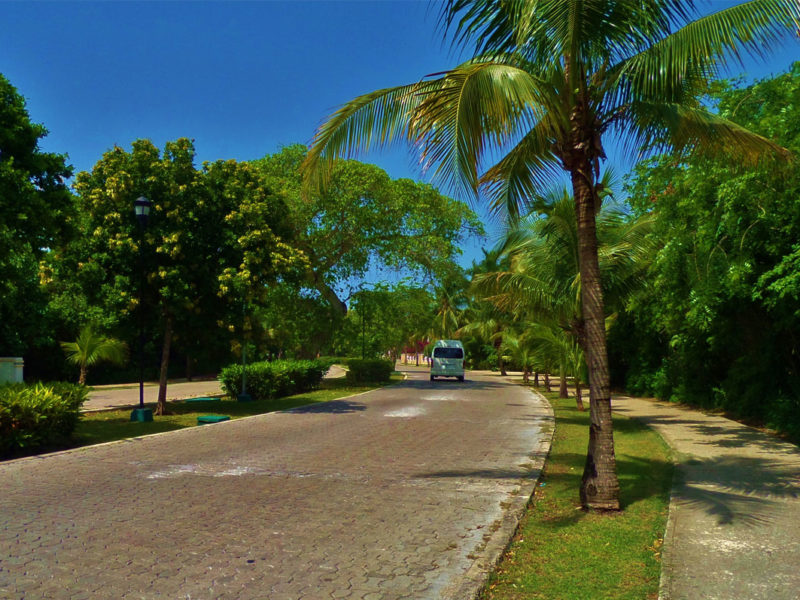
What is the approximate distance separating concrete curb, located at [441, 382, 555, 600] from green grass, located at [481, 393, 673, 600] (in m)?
0.07

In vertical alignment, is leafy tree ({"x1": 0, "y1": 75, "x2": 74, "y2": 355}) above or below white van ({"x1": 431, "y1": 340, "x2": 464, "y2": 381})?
above

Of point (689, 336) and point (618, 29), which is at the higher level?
point (618, 29)

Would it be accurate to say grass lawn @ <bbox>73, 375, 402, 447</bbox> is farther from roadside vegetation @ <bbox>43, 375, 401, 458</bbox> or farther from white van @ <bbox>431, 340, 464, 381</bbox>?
white van @ <bbox>431, 340, 464, 381</bbox>

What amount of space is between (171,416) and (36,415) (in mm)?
6249

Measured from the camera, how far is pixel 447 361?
116ft

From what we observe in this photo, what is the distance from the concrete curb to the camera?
4173 millimetres

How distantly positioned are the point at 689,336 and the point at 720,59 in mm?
11017

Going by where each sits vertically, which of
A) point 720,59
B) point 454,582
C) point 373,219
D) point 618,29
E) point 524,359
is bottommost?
point 454,582

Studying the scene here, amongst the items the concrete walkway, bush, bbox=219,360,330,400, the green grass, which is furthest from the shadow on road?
the concrete walkway

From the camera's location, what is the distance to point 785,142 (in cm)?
928

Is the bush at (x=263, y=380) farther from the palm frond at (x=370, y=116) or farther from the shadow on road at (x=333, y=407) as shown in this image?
the palm frond at (x=370, y=116)

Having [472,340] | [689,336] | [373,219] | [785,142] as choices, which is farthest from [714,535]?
[472,340]

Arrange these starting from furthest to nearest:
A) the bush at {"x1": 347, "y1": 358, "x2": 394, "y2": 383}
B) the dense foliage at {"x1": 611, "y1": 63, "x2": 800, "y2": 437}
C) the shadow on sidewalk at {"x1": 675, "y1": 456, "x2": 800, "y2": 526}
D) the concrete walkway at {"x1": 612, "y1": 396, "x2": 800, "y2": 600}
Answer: the bush at {"x1": 347, "y1": 358, "x2": 394, "y2": 383}
the dense foliage at {"x1": 611, "y1": 63, "x2": 800, "y2": 437}
the shadow on sidewalk at {"x1": 675, "y1": 456, "x2": 800, "y2": 526}
the concrete walkway at {"x1": 612, "y1": 396, "x2": 800, "y2": 600}

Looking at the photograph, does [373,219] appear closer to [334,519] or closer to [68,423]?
[68,423]
